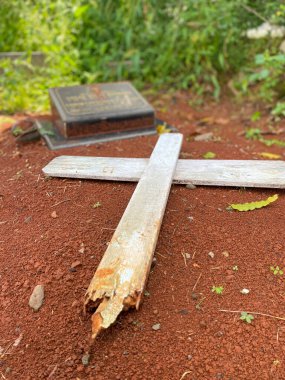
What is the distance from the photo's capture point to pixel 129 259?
60.2 inches

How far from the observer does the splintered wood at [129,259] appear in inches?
54.8

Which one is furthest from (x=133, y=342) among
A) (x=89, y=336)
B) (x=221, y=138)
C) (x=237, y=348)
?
(x=221, y=138)

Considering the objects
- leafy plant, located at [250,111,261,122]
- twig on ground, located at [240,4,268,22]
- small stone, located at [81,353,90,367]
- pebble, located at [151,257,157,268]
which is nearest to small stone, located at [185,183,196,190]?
pebble, located at [151,257,157,268]

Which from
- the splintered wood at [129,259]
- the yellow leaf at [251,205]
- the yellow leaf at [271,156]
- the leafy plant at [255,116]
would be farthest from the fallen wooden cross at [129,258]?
the leafy plant at [255,116]

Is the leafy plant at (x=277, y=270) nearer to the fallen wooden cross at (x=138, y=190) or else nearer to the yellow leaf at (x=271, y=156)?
the fallen wooden cross at (x=138, y=190)

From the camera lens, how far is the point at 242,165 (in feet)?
7.74

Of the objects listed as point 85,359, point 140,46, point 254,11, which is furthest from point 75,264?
point 140,46

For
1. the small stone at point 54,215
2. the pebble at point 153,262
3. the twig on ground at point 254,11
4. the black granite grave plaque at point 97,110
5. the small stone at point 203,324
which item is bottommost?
the black granite grave plaque at point 97,110

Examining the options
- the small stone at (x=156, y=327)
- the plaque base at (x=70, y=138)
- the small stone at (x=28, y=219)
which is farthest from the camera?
the plaque base at (x=70, y=138)

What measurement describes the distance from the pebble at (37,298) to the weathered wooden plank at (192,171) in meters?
0.81

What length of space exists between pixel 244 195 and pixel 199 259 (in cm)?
58

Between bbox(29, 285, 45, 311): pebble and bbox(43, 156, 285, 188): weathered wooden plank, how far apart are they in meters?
0.81

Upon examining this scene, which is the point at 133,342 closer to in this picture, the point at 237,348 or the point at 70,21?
the point at 237,348

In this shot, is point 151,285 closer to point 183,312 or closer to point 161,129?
point 183,312
